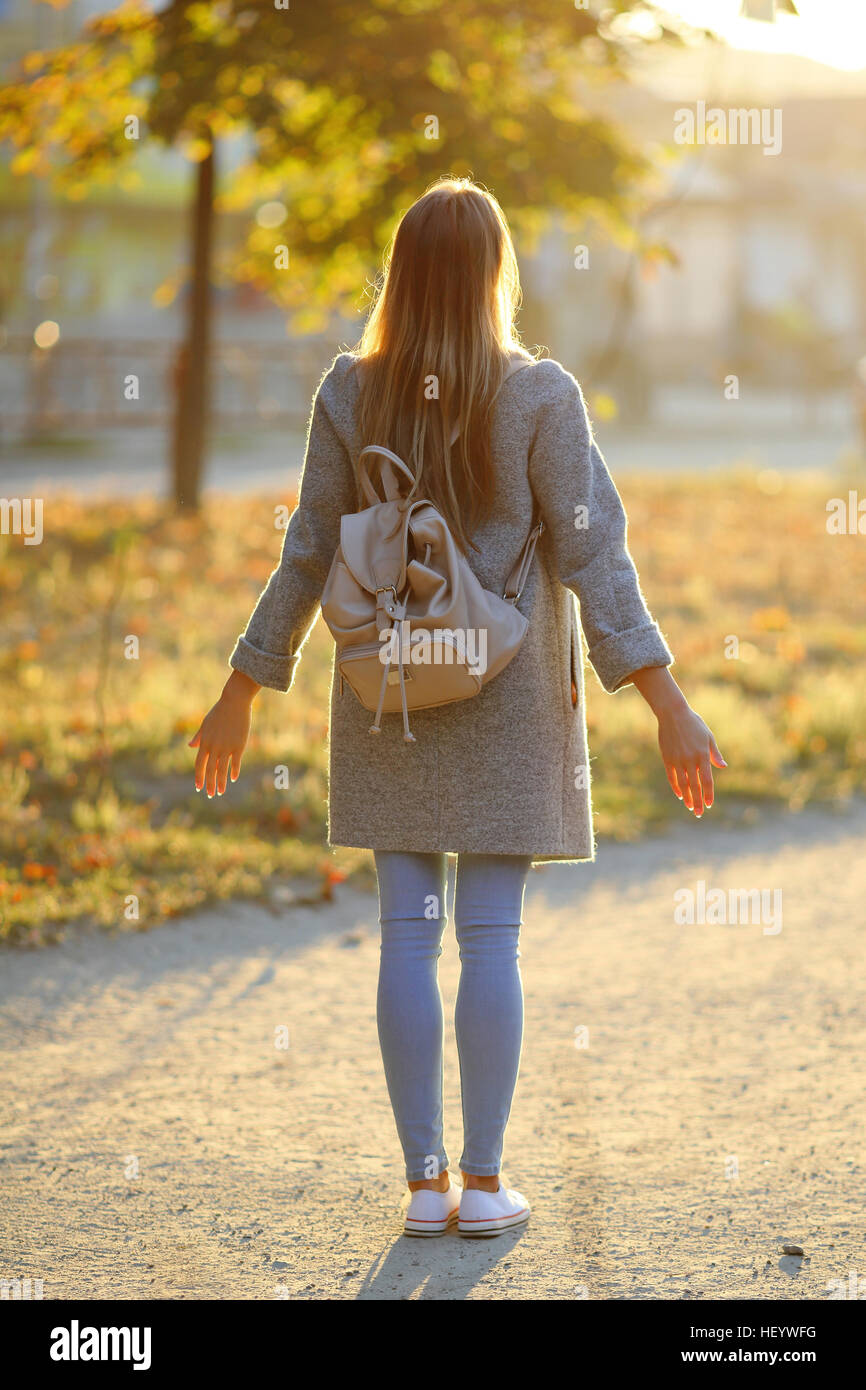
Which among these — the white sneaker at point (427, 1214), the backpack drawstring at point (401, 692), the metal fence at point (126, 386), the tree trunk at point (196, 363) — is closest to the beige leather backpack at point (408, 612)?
the backpack drawstring at point (401, 692)

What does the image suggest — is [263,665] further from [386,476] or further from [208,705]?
[208,705]

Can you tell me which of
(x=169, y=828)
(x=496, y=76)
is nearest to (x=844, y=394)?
(x=496, y=76)

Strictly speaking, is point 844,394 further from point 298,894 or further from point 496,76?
point 298,894

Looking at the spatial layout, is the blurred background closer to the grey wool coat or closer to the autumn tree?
the autumn tree

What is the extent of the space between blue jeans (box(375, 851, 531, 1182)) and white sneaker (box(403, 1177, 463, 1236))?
90 mm

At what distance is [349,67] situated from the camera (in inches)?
331

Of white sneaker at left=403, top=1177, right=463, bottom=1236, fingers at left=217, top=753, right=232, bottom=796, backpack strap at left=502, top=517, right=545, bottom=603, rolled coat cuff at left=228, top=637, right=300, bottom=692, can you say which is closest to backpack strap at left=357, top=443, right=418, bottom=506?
backpack strap at left=502, top=517, right=545, bottom=603

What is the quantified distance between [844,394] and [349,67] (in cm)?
2964

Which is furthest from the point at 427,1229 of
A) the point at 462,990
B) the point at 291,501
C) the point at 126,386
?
the point at 126,386

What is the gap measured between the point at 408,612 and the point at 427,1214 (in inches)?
44.6

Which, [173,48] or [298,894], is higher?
[173,48]

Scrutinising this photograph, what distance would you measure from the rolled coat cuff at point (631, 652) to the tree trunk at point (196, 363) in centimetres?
969

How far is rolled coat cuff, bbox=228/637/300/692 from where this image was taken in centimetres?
313

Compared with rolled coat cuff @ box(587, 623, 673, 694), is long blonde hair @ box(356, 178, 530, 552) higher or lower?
higher
